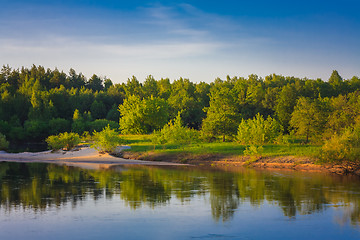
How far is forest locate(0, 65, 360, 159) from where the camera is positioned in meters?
66.4

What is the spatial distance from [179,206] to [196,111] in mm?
102474

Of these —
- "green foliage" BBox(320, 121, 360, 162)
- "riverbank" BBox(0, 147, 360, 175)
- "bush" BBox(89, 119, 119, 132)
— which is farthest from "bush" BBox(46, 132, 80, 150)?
"green foliage" BBox(320, 121, 360, 162)

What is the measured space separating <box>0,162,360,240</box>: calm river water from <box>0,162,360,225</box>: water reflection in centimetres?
7

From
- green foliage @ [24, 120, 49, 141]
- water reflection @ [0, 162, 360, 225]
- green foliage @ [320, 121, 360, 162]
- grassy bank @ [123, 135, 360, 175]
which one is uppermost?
green foliage @ [24, 120, 49, 141]

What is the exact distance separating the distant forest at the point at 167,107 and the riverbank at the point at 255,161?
528 inches

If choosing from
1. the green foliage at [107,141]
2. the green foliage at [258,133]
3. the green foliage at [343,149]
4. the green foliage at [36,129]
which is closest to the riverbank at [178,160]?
the green foliage at [107,141]

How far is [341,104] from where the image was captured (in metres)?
81.8

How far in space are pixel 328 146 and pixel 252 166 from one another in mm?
11361

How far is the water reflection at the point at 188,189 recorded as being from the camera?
28.4 meters

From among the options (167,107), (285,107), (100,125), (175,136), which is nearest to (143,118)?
(167,107)

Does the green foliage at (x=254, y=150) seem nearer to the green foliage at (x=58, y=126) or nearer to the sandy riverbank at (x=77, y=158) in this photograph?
the sandy riverbank at (x=77, y=158)

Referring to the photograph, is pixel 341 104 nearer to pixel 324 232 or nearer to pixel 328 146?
pixel 328 146

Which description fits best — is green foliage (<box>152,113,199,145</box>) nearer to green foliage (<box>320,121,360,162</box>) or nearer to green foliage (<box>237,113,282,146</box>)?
green foliage (<box>237,113,282,146</box>)

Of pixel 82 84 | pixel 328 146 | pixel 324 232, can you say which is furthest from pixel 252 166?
pixel 82 84
